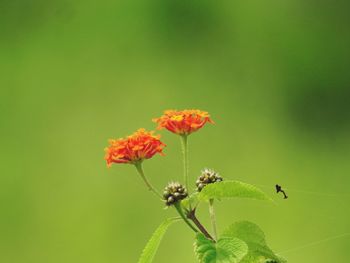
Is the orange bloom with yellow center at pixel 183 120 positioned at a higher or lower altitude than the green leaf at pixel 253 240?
higher

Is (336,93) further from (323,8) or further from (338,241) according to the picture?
(338,241)

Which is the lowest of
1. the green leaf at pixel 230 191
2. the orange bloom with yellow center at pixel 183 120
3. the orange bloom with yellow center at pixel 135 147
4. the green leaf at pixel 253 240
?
the green leaf at pixel 253 240
